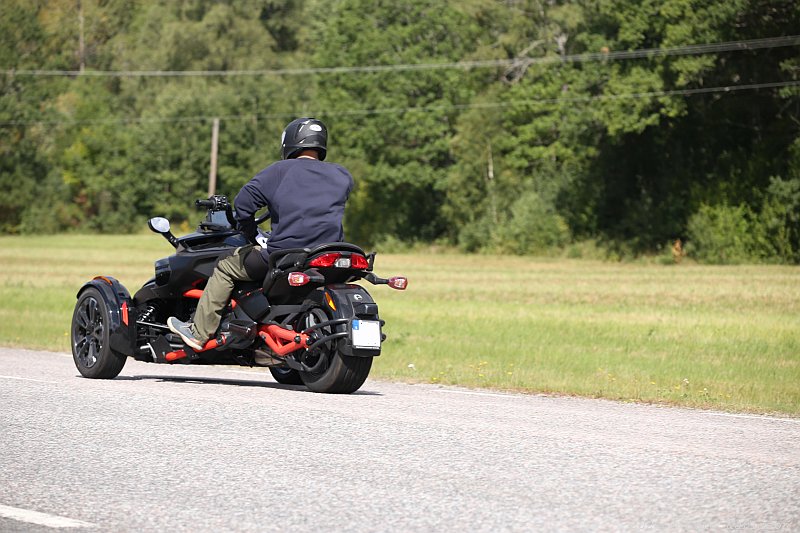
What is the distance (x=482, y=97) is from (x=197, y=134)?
106 feet

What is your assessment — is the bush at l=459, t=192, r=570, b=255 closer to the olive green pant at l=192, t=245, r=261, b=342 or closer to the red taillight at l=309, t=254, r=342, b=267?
the olive green pant at l=192, t=245, r=261, b=342

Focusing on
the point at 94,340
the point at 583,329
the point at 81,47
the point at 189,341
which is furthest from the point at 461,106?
the point at 189,341

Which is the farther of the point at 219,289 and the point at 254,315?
the point at 219,289

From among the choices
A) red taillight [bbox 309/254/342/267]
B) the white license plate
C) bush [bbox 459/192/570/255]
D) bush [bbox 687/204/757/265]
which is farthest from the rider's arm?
bush [bbox 459/192/570/255]

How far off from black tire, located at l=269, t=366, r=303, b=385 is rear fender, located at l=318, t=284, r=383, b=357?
172 centimetres

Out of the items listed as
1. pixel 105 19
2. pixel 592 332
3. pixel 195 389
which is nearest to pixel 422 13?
pixel 105 19

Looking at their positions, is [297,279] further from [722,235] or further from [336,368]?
[722,235]

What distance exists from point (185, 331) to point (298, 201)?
1632 millimetres

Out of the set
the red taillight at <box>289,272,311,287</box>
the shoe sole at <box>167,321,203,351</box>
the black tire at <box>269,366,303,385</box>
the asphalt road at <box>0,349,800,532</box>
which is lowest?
the black tire at <box>269,366,303,385</box>

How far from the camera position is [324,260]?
11078 millimetres

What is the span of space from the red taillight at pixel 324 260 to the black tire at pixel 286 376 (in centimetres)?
186

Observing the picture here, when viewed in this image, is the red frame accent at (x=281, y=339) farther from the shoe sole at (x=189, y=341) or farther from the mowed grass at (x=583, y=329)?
the mowed grass at (x=583, y=329)

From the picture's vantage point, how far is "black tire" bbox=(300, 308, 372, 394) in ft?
36.5

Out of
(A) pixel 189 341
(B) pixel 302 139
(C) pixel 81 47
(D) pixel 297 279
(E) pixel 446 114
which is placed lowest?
(A) pixel 189 341
